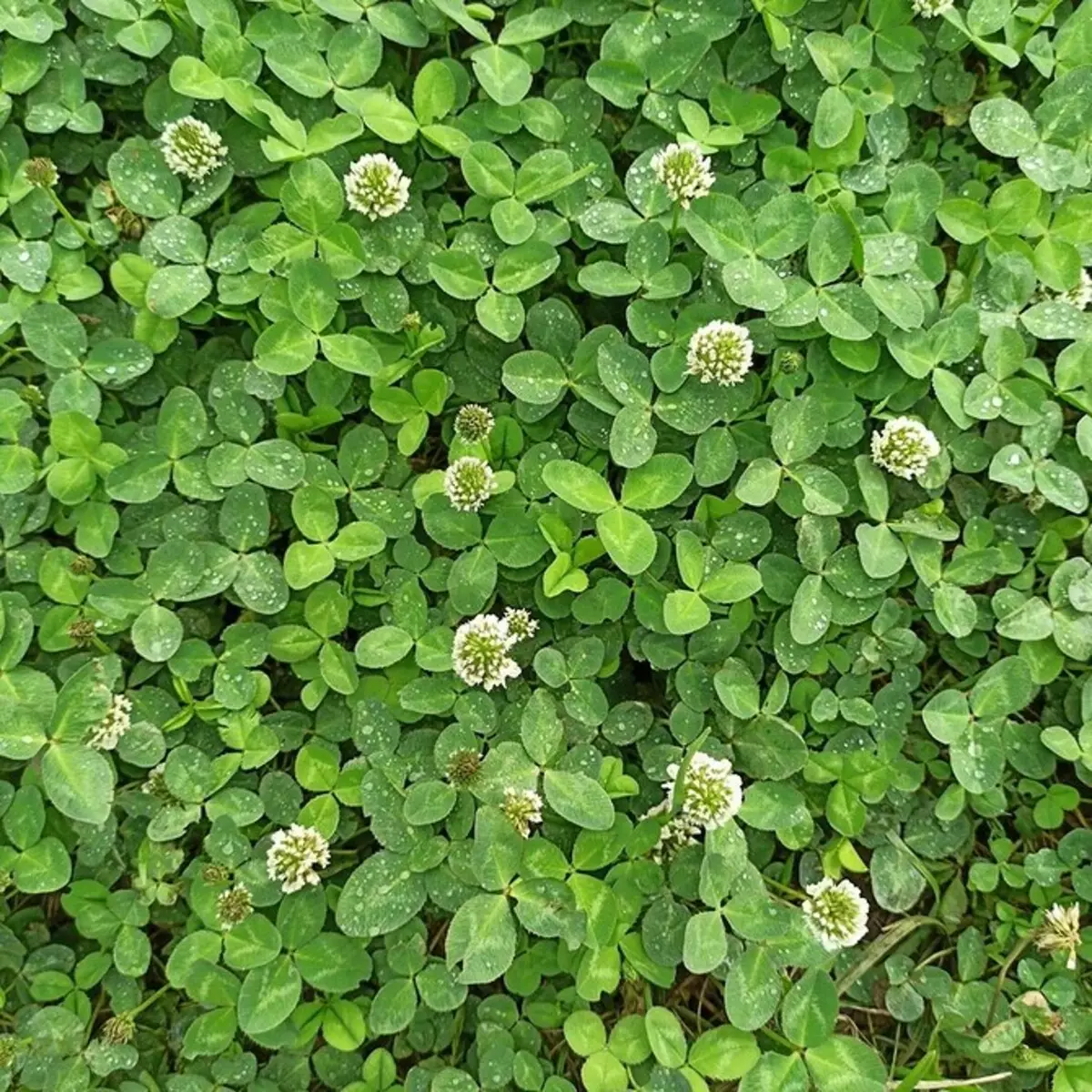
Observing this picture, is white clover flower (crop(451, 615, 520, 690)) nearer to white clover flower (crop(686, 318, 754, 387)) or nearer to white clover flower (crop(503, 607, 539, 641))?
white clover flower (crop(503, 607, 539, 641))

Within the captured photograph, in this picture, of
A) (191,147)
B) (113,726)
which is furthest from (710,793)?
(191,147)

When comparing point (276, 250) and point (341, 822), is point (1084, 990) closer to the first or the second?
point (341, 822)

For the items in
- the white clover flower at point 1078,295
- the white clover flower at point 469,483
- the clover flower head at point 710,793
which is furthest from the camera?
the white clover flower at point 1078,295

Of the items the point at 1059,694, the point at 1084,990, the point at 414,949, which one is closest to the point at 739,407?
the point at 1059,694

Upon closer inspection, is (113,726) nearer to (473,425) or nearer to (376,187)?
(473,425)

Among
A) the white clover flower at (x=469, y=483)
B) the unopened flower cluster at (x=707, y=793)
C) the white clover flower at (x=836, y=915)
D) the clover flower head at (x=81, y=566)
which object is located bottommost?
the white clover flower at (x=836, y=915)

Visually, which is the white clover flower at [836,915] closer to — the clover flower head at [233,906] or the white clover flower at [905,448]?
the white clover flower at [905,448]

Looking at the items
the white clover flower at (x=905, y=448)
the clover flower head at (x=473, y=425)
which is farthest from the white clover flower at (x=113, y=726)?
the white clover flower at (x=905, y=448)
